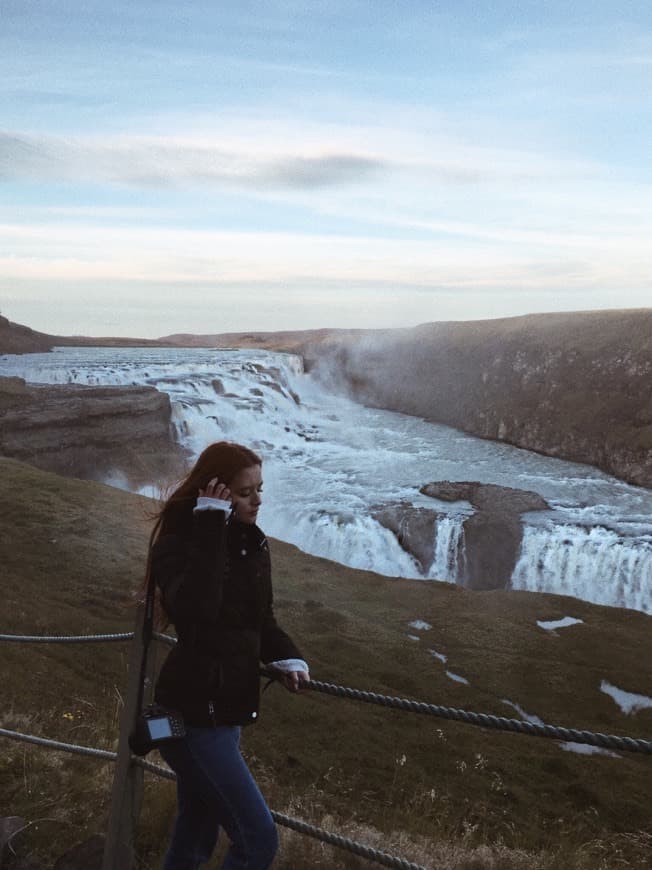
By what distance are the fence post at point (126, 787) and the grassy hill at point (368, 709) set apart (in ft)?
1.50

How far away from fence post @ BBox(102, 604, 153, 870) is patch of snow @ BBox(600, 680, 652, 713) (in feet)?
33.3

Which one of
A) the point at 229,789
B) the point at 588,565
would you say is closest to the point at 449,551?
the point at 588,565

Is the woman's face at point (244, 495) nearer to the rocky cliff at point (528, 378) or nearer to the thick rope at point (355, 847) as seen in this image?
the thick rope at point (355, 847)

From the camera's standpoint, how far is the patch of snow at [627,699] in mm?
11995

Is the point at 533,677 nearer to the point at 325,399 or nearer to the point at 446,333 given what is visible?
the point at 325,399

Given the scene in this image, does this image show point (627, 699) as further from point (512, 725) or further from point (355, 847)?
point (512, 725)

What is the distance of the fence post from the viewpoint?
3293 millimetres

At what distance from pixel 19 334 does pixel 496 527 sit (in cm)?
4321

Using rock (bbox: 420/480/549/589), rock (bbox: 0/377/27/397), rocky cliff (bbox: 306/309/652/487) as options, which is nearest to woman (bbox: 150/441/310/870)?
rock (bbox: 420/480/549/589)

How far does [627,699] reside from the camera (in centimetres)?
1220

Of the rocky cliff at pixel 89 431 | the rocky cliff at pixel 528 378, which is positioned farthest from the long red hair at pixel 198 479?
the rocky cliff at pixel 528 378

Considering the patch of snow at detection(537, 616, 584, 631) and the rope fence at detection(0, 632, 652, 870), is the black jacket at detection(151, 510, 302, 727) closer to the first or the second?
the rope fence at detection(0, 632, 652, 870)

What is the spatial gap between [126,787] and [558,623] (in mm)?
12950

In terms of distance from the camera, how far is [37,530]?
1553 cm
